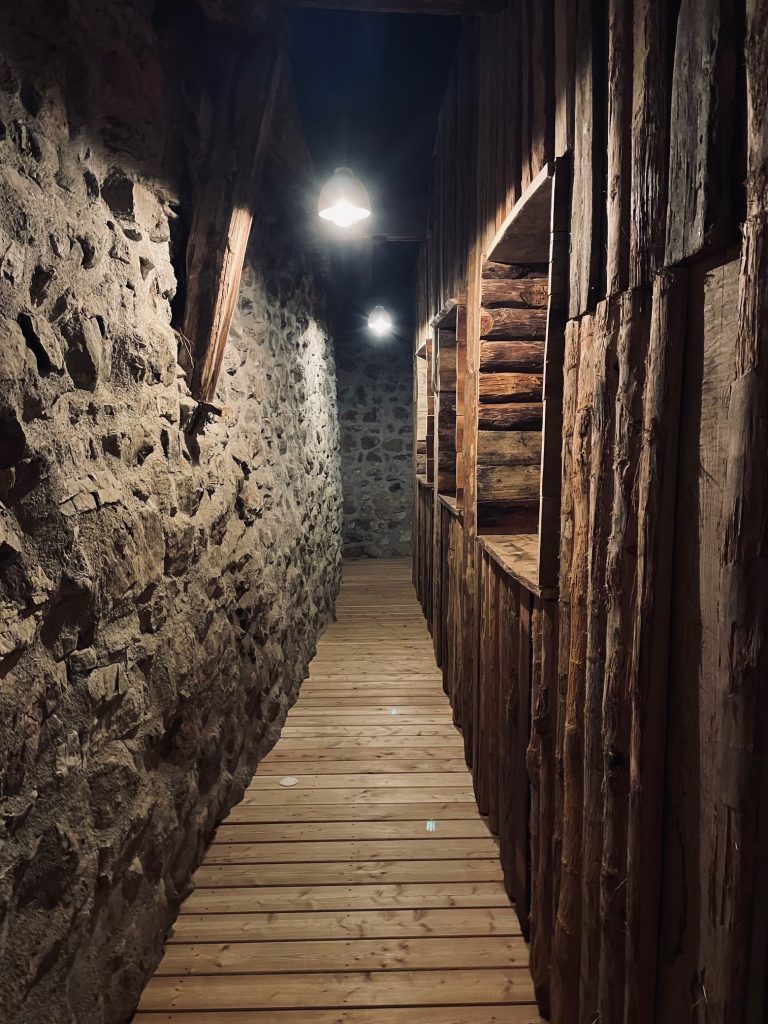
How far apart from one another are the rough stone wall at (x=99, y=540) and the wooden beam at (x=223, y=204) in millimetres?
107

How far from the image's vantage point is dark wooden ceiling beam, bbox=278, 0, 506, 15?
232 cm

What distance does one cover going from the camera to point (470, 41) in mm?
3131

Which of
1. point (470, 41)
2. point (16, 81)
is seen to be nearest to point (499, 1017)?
point (16, 81)

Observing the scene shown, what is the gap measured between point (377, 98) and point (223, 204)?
7.18 feet

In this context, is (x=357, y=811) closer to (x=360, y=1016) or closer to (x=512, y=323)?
(x=360, y=1016)

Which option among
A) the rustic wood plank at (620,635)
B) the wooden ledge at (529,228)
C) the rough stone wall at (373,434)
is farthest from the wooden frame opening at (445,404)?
the rough stone wall at (373,434)

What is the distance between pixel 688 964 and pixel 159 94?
2.64 meters

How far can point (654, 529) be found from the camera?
45.5 inches

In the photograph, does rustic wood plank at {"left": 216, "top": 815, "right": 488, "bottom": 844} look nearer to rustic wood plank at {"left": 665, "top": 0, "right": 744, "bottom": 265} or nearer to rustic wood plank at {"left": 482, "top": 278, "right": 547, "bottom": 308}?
rustic wood plank at {"left": 482, "top": 278, "right": 547, "bottom": 308}

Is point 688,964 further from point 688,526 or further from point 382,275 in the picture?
point 382,275

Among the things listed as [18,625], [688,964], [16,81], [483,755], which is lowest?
[483,755]

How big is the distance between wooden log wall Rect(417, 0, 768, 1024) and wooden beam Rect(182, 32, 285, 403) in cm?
100

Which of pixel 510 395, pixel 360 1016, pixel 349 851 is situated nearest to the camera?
pixel 360 1016

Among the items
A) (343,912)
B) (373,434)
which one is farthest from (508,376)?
(373,434)
